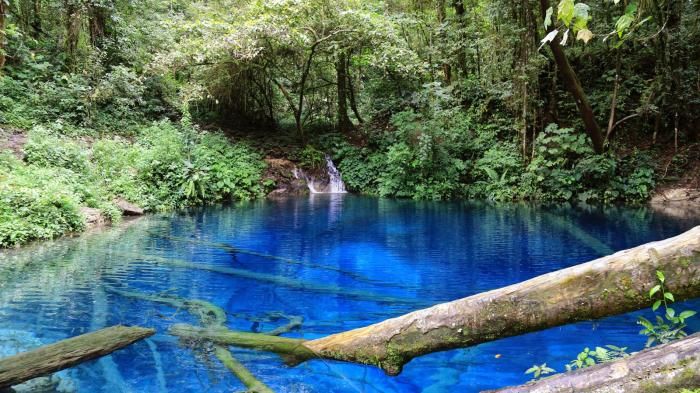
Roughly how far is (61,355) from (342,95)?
1863cm

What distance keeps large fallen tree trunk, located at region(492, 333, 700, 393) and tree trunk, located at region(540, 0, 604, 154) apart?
40.3 ft

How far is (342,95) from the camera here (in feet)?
68.7

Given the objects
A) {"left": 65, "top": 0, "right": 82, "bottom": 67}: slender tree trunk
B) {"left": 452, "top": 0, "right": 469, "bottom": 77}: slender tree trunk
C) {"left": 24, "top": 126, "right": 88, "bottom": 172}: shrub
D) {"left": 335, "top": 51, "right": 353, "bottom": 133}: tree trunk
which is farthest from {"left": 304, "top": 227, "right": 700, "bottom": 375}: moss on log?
{"left": 335, "top": 51, "right": 353, "bottom": 133}: tree trunk

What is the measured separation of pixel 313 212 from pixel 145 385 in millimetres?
9898

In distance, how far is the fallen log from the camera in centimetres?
309

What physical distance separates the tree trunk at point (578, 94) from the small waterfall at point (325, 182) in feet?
30.3

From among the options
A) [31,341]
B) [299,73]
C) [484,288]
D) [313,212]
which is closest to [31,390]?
[31,341]

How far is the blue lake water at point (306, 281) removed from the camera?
3.77m

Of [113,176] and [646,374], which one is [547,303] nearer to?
[646,374]

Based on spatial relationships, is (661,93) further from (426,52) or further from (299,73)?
(299,73)

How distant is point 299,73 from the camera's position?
1984 centimetres

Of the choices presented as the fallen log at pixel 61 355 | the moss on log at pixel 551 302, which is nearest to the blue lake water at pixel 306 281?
the fallen log at pixel 61 355

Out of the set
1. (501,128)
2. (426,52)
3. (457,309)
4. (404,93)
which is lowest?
(457,309)

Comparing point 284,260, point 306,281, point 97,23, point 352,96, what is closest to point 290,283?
point 306,281
